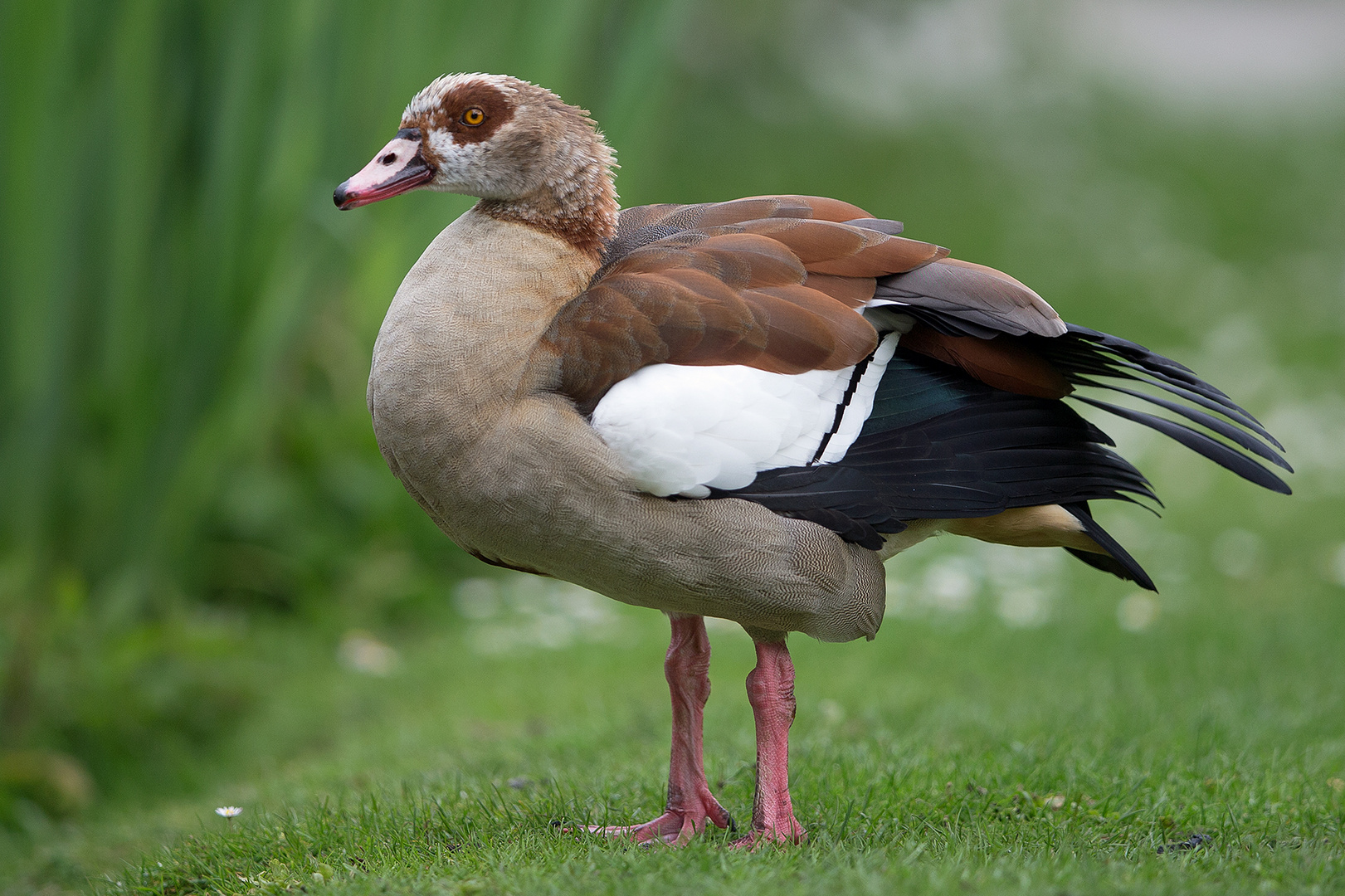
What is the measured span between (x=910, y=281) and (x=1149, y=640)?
288 centimetres

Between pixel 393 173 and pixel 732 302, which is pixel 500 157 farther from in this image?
pixel 732 302

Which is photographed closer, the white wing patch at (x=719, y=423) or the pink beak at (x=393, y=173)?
the white wing patch at (x=719, y=423)

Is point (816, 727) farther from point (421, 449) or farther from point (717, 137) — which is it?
point (717, 137)

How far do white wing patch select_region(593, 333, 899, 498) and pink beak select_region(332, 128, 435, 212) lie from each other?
0.75m

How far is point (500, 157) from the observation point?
9.87 ft

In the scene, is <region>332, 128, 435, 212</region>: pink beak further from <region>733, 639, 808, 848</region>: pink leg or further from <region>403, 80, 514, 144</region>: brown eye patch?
<region>733, 639, 808, 848</region>: pink leg

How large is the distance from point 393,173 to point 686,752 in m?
1.63

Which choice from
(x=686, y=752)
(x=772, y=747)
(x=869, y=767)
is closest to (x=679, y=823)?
(x=686, y=752)

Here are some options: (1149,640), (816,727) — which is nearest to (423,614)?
(816,727)

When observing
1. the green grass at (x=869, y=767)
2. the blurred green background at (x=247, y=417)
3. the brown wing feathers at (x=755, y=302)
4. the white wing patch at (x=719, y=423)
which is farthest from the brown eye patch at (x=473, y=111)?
the blurred green background at (x=247, y=417)


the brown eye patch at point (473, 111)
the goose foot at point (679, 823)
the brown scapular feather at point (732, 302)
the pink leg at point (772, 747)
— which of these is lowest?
the goose foot at point (679, 823)

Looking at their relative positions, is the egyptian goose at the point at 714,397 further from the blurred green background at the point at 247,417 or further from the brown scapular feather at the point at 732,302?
the blurred green background at the point at 247,417

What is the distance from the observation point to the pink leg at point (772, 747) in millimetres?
2994

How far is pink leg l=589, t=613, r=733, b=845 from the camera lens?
320 centimetres
